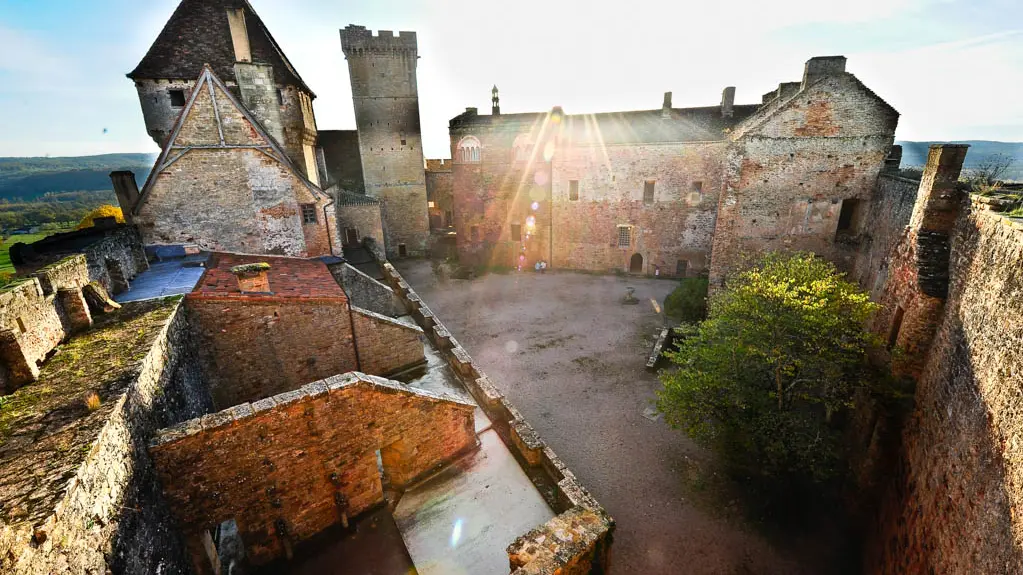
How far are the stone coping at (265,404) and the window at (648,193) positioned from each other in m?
→ 21.3

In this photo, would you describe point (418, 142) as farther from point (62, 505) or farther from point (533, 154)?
point (62, 505)

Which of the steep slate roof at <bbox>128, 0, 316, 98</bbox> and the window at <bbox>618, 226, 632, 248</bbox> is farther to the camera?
the window at <bbox>618, 226, 632, 248</bbox>

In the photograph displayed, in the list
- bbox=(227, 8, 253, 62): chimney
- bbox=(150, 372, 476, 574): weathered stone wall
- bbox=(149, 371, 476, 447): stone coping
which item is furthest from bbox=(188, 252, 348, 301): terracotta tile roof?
bbox=(227, 8, 253, 62): chimney

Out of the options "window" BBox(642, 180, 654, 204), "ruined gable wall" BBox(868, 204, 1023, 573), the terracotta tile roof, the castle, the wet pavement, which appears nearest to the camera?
"ruined gable wall" BBox(868, 204, 1023, 573)

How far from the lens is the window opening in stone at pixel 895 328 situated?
385 inches

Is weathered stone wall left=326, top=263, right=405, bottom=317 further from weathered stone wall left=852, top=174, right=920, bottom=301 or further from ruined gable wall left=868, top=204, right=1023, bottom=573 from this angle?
weathered stone wall left=852, top=174, right=920, bottom=301

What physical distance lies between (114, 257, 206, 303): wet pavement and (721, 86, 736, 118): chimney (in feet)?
89.1

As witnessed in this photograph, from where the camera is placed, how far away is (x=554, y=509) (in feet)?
26.9

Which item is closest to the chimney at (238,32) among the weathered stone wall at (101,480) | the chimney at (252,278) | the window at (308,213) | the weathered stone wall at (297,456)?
the window at (308,213)

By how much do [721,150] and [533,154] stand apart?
11.1 meters

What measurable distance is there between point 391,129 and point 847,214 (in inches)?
1034

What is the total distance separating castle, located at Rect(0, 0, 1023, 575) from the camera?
5.53 metres

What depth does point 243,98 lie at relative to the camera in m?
16.8

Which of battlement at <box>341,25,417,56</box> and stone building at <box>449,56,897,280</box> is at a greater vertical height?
battlement at <box>341,25,417,56</box>
